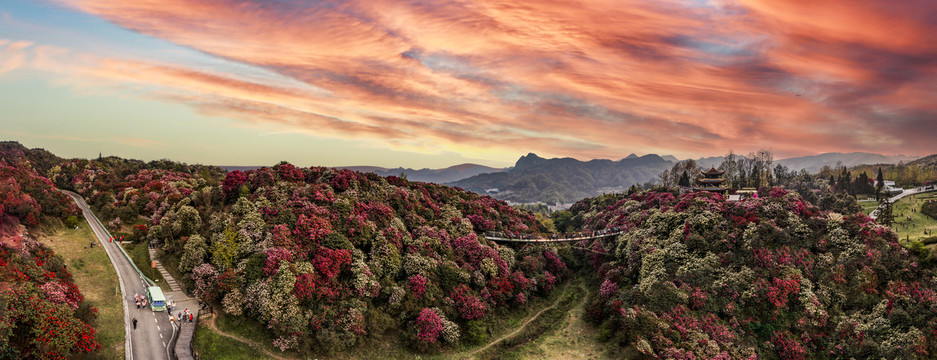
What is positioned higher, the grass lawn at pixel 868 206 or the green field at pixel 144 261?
the grass lawn at pixel 868 206

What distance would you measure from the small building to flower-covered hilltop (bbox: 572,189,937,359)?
85.6ft

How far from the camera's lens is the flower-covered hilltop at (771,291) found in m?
32.5

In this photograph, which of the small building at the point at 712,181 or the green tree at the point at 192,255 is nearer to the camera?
the green tree at the point at 192,255

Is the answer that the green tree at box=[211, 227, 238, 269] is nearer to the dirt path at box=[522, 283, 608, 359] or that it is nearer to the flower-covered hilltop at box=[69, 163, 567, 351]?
the flower-covered hilltop at box=[69, 163, 567, 351]

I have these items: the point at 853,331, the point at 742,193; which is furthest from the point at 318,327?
the point at 742,193

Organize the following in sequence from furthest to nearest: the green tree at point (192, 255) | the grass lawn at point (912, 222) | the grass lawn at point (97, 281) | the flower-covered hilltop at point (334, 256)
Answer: the grass lawn at point (912, 222), the green tree at point (192, 255), the flower-covered hilltop at point (334, 256), the grass lawn at point (97, 281)

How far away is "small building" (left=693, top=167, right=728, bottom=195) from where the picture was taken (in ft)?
244

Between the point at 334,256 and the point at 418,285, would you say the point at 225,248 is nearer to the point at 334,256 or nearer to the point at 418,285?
the point at 334,256

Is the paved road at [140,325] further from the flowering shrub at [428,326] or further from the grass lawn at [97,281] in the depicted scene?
the flowering shrub at [428,326]

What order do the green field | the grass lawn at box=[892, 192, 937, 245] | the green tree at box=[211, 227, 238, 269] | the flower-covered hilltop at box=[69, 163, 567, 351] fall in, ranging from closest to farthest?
the flower-covered hilltop at box=[69, 163, 567, 351], the green tree at box=[211, 227, 238, 269], the green field, the grass lawn at box=[892, 192, 937, 245]

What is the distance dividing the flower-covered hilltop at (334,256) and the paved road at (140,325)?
11.4 ft

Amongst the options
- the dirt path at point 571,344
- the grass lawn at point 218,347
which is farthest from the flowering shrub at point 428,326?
the grass lawn at point 218,347

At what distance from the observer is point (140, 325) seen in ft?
105

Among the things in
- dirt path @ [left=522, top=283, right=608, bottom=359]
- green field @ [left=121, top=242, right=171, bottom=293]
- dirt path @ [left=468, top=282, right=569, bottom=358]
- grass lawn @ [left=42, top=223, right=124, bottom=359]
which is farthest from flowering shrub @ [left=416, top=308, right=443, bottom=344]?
green field @ [left=121, top=242, right=171, bottom=293]
